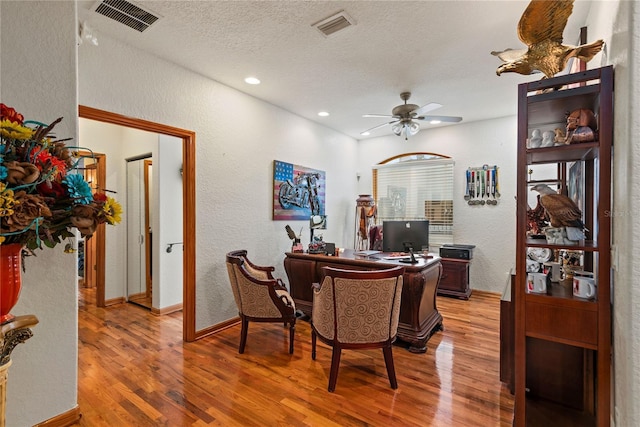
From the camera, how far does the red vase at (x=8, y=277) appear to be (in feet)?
3.62

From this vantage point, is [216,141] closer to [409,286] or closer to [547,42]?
[409,286]

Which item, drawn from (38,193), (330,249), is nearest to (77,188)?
(38,193)

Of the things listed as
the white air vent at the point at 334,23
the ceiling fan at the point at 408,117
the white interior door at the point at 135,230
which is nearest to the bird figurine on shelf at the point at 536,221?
the ceiling fan at the point at 408,117

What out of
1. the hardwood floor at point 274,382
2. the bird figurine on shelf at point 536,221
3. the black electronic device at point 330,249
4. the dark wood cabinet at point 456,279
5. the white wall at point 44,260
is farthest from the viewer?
the dark wood cabinet at point 456,279

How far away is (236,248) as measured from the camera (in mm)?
3666

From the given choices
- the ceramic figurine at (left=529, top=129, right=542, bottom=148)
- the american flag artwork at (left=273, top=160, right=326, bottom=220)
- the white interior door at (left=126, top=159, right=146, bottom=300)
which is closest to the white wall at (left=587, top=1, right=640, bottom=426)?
the ceramic figurine at (left=529, top=129, right=542, bottom=148)

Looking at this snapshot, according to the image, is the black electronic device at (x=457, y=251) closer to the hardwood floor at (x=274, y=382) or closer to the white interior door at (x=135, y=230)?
the hardwood floor at (x=274, y=382)

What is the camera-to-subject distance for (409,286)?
9.45 ft

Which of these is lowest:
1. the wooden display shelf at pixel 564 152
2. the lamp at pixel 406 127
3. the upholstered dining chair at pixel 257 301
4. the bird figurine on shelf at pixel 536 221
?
the upholstered dining chair at pixel 257 301

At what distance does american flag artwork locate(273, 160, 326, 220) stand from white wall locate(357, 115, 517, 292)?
7.43ft

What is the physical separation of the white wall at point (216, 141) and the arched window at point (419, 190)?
6.17 feet

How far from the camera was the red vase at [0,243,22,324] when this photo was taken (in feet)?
3.62

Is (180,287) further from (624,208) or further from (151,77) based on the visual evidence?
(624,208)

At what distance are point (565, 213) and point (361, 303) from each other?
53.9 inches
